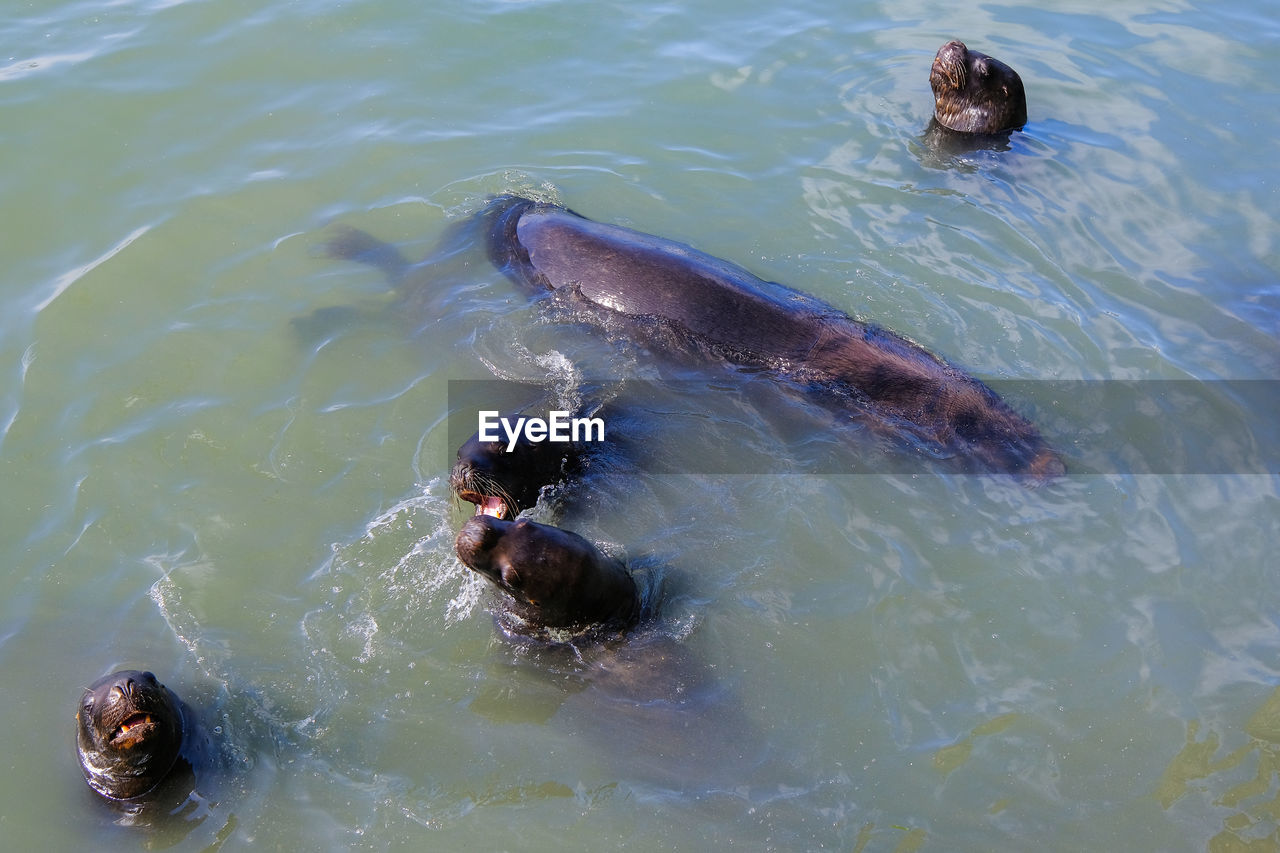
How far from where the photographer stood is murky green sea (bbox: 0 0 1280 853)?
5289 millimetres

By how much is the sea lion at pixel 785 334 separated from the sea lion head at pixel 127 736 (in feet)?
13.3

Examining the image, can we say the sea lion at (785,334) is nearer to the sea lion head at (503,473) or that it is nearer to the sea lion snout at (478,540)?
the sea lion head at (503,473)

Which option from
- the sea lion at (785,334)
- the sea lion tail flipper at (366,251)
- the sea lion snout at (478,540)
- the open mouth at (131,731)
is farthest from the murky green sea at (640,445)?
the sea lion snout at (478,540)

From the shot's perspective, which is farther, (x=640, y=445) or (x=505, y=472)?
(x=640, y=445)

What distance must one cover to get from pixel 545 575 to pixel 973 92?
7.24 meters

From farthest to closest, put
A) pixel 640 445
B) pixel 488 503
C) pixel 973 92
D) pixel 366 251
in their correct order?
1. pixel 973 92
2. pixel 366 251
3. pixel 640 445
4. pixel 488 503

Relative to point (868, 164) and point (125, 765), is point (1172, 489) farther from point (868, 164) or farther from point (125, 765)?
point (125, 765)

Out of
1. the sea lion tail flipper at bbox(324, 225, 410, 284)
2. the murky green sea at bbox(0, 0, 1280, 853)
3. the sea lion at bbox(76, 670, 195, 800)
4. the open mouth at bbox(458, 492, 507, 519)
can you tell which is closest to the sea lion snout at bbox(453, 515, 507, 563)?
the murky green sea at bbox(0, 0, 1280, 853)

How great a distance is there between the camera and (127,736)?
5.03 metres

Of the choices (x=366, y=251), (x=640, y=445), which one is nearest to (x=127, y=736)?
(x=640, y=445)

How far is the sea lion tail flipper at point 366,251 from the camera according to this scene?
28.9 feet

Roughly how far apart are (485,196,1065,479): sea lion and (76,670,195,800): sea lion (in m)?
4.06

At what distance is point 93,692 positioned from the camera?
529cm

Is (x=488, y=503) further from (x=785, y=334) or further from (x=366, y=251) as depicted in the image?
(x=366, y=251)
